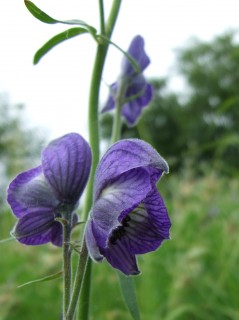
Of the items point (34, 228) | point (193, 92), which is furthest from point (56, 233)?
point (193, 92)

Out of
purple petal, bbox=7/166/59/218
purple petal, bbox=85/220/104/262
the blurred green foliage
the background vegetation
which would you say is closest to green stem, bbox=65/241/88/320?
purple petal, bbox=85/220/104/262

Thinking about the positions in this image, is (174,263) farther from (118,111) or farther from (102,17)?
(102,17)

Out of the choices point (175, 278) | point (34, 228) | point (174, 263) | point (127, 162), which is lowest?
point (174, 263)

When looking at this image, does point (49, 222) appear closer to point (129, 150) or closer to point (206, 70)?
point (129, 150)

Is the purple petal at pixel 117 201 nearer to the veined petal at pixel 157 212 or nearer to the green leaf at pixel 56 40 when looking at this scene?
the veined petal at pixel 157 212

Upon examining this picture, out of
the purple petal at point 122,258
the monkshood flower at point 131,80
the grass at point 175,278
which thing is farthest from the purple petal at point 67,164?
the grass at point 175,278

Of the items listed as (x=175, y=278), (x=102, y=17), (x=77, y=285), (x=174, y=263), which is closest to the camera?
(x=77, y=285)
